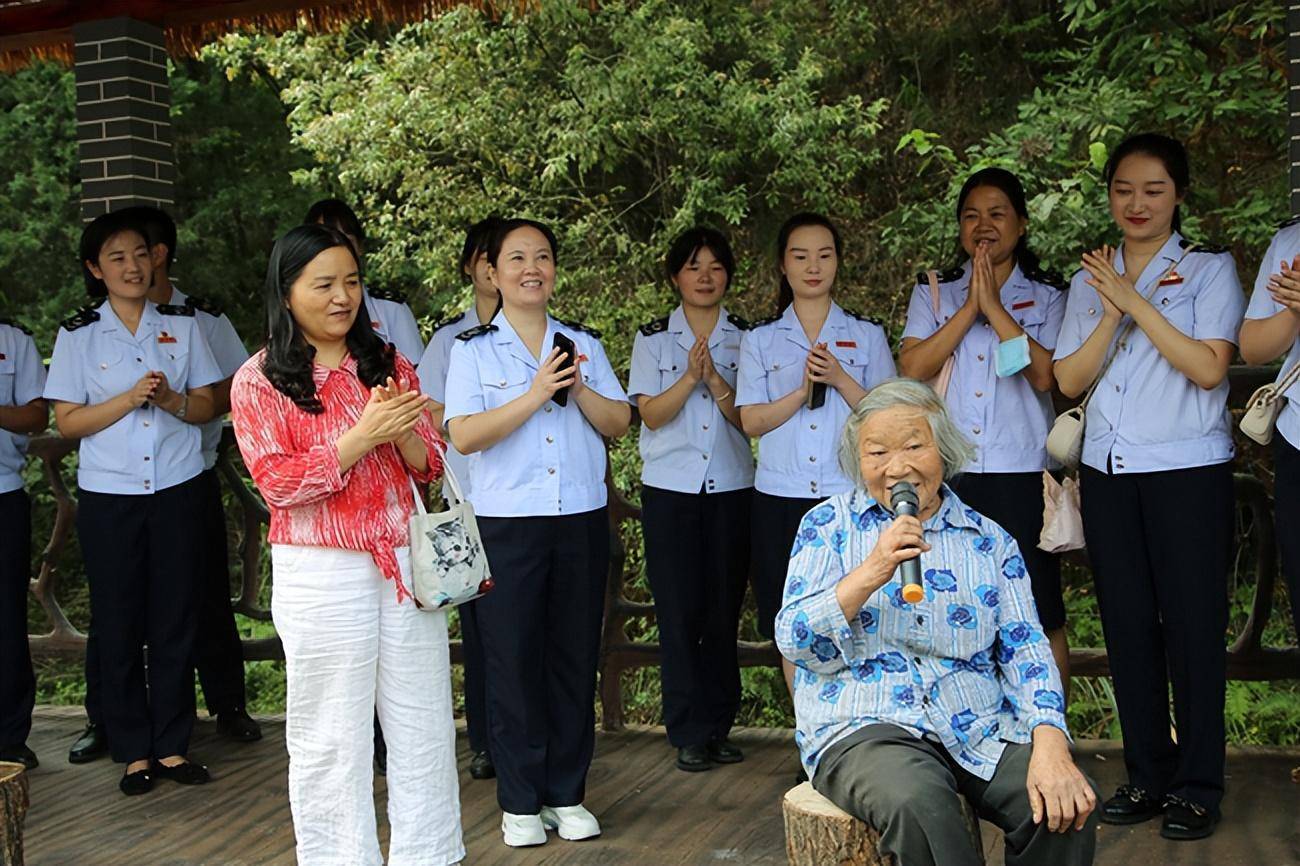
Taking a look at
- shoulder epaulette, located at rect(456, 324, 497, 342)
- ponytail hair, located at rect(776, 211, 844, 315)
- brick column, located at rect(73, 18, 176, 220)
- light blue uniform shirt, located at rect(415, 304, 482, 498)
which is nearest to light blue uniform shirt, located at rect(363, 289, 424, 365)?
light blue uniform shirt, located at rect(415, 304, 482, 498)

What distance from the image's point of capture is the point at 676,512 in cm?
455

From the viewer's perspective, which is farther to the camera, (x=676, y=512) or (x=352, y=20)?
(x=352, y=20)

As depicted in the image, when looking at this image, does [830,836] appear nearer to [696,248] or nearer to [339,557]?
[339,557]

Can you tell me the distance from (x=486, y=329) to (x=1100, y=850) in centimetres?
208

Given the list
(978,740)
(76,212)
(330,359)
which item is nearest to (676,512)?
(330,359)

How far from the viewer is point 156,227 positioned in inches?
187

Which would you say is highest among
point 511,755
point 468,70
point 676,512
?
point 468,70

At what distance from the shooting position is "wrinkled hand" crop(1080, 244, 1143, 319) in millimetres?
3693

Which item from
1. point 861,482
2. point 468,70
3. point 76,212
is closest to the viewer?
point 861,482

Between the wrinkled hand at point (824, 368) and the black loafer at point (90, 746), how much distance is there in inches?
109

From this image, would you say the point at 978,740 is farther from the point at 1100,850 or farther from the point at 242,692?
the point at 242,692

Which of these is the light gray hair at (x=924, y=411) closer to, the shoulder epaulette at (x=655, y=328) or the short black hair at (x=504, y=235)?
the short black hair at (x=504, y=235)

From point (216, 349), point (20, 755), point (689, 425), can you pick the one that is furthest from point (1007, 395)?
point (20, 755)

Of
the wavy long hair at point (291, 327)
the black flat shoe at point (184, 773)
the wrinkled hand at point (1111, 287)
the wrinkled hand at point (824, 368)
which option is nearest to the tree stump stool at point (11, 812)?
the wavy long hair at point (291, 327)
